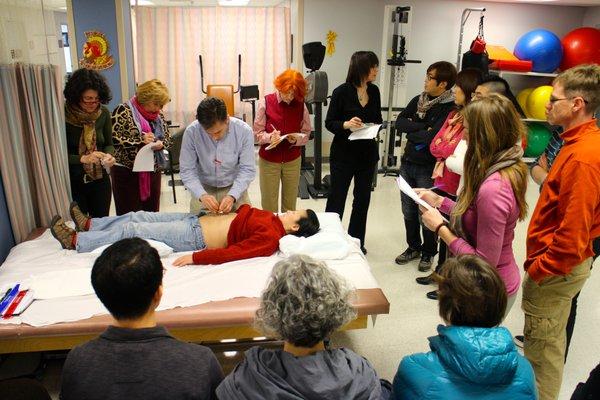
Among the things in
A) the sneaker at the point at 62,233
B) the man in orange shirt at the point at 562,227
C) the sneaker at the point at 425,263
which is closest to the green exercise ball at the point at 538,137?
the sneaker at the point at 425,263

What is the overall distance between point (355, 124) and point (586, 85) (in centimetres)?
163

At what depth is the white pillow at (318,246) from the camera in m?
2.45

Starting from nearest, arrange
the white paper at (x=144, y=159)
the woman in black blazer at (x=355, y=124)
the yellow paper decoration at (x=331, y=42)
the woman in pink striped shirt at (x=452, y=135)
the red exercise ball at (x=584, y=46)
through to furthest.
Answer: the woman in pink striped shirt at (x=452, y=135) → the white paper at (x=144, y=159) → the woman in black blazer at (x=355, y=124) → the red exercise ball at (x=584, y=46) → the yellow paper decoration at (x=331, y=42)

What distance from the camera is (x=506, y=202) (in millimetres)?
1556

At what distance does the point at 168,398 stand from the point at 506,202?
122 cm

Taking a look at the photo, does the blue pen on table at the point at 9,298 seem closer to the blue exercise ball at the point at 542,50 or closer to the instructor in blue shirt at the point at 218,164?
the instructor in blue shirt at the point at 218,164

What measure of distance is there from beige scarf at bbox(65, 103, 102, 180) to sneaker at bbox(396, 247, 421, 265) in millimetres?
2210

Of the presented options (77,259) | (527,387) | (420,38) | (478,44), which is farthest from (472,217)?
(420,38)

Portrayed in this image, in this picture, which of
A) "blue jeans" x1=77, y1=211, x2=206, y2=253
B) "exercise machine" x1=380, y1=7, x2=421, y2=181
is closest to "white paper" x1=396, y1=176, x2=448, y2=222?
"blue jeans" x1=77, y1=211, x2=206, y2=253

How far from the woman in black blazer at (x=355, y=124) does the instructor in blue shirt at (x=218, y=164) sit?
2.15 ft

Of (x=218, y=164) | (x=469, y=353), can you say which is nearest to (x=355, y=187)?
(x=218, y=164)

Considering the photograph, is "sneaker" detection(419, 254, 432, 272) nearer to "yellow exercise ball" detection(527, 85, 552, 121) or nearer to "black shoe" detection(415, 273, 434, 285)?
"black shoe" detection(415, 273, 434, 285)

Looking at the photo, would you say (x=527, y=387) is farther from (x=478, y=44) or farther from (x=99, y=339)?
(x=478, y=44)

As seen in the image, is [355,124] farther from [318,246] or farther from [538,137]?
[538,137]
